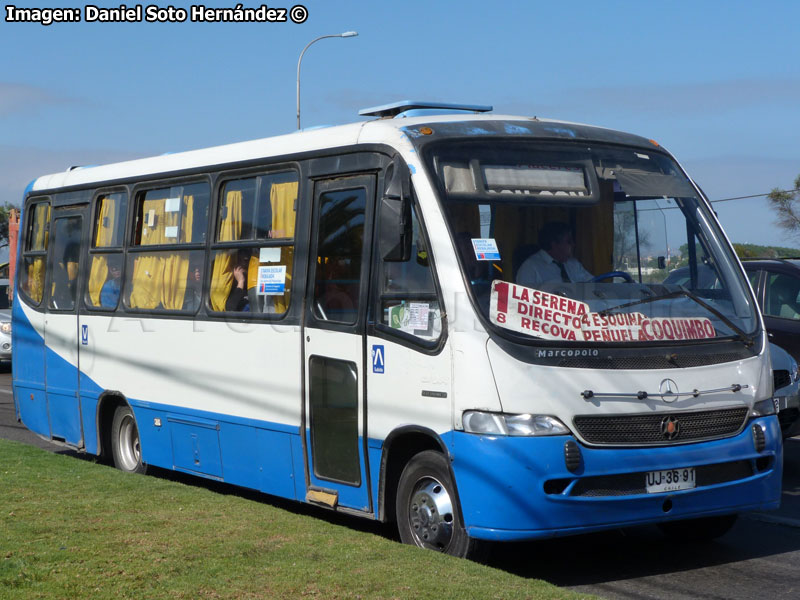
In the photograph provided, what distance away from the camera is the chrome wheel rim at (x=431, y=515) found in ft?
23.7

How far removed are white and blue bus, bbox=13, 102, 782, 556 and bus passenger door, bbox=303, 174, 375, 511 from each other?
0.02 metres

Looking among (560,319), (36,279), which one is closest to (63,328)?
(36,279)

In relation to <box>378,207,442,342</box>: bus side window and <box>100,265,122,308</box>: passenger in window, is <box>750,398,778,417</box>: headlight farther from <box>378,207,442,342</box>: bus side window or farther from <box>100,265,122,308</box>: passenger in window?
<box>100,265,122,308</box>: passenger in window

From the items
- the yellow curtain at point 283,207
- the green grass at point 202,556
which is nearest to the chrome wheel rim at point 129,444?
the green grass at point 202,556

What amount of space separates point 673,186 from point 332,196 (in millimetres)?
2295

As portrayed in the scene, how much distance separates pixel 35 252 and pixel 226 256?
13.7 ft

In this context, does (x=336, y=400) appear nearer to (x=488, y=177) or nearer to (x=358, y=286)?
(x=358, y=286)

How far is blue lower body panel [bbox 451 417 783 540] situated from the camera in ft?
22.1

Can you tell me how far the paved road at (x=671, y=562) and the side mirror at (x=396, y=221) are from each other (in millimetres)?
2013

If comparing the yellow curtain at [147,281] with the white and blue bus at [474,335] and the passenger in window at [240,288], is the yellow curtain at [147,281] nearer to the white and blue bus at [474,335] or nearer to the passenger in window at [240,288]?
the white and blue bus at [474,335]

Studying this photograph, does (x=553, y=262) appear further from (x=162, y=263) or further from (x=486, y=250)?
(x=162, y=263)

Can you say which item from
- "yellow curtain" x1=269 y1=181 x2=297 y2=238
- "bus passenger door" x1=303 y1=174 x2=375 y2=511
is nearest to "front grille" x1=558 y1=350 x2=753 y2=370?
"bus passenger door" x1=303 y1=174 x2=375 y2=511

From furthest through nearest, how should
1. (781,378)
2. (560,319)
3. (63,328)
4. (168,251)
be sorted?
(63,328) < (781,378) < (168,251) < (560,319)

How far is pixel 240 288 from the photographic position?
932 centimetres
